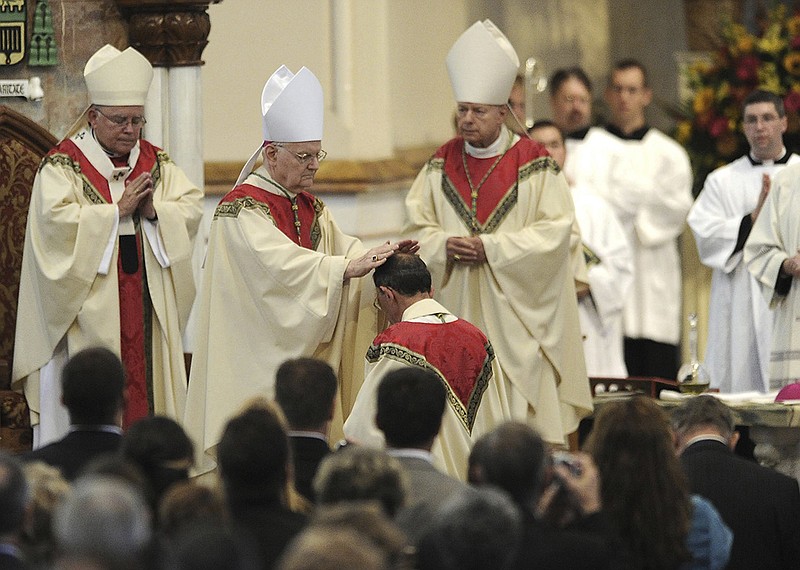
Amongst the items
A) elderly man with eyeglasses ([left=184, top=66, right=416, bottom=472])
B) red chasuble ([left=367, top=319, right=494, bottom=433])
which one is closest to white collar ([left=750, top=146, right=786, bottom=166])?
elderly man with eyeglasses ([left=184, top=66, right=416, bottom=472])

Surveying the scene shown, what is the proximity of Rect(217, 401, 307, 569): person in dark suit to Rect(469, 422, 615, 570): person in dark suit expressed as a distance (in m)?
0.48

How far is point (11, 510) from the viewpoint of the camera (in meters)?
3.96

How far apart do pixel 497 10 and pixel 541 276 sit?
5.28m

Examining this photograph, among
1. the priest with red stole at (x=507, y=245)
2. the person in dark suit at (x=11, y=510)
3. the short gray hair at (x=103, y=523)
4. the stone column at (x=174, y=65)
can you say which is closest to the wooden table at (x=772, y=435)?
the priest with red stole at (x=507, y=245)

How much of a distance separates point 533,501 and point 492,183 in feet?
13.0

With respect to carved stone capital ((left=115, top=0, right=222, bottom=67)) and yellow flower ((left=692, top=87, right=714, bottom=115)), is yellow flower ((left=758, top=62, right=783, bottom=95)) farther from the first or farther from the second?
carved stone capital ((left=115, top=0, right=222, bottom=67))

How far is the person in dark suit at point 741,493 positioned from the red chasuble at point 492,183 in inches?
107

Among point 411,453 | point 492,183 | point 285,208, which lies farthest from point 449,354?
point 492,183

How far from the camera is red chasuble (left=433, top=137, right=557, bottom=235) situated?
8.20 metres

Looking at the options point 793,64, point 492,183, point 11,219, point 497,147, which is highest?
point 793,64

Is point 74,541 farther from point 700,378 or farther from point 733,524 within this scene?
point 700,378

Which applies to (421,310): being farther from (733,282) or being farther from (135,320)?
(733,282)

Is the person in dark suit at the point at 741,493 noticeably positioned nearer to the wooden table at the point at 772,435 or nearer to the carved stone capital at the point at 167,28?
the wooden table at the point at 772,435

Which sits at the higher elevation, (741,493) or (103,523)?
(103,523)
